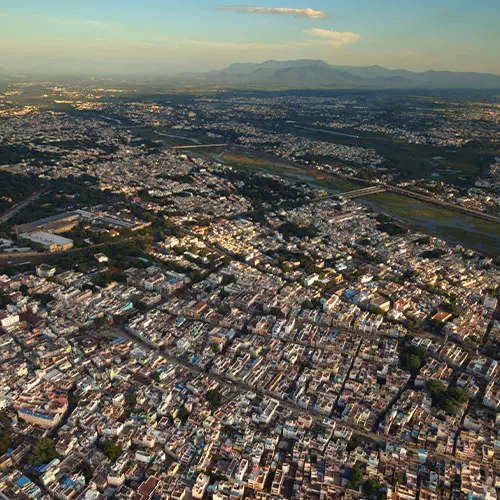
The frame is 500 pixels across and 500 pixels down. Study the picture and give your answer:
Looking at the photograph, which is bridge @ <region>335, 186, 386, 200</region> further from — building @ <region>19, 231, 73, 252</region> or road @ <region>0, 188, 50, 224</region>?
road @ <region>0, 188, 50, 224</region>

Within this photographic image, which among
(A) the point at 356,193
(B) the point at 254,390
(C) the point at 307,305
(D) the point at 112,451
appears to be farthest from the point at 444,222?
(D) the point at 112,451

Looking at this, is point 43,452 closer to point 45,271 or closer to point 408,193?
point 45,271

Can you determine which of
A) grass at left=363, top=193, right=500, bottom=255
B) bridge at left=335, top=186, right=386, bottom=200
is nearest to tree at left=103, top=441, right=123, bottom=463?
grass at left=363, top=193, right=500, bottom=255

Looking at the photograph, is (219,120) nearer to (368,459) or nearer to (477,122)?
(477,122)

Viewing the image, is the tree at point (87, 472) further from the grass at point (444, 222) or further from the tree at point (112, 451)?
A: the grass at point (444, 222)

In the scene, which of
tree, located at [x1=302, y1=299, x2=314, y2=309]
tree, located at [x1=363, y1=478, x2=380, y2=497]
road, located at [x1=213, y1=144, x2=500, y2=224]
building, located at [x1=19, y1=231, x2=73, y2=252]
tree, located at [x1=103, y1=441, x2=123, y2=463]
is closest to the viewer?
tree, located at [x1=363, y1=478, x2=380, y2=497]

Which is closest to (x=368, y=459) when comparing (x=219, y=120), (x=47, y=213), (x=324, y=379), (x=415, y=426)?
(x=415, y=426)
